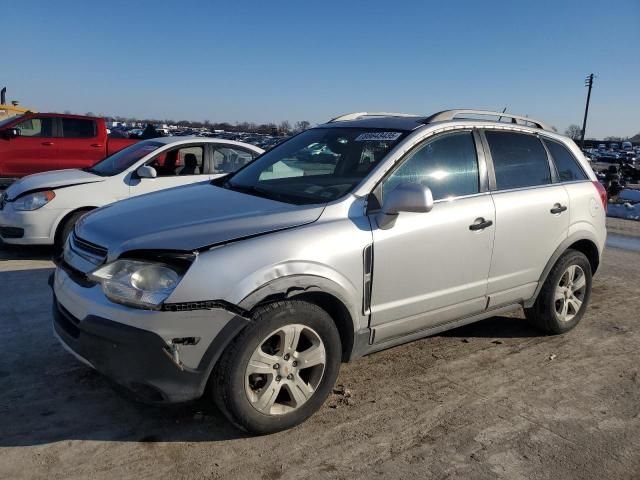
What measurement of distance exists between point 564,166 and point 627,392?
6.49 ft

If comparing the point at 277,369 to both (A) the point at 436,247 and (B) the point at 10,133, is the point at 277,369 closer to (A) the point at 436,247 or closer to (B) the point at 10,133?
(A) the point at 436,247

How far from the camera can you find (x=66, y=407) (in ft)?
10.8

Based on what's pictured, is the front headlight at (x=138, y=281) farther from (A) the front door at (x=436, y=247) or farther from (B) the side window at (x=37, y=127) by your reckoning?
(B) the side window at (x=37, y=127)

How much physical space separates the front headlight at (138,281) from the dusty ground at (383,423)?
83 cm

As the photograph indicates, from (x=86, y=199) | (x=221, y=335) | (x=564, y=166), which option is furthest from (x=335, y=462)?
(x=86, y=199)

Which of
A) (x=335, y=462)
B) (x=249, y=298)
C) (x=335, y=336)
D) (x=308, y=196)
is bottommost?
(x=335, y=462)

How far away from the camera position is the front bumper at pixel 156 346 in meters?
2.72

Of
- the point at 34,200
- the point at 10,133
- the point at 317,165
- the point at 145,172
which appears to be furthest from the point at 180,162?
the point at 10,133

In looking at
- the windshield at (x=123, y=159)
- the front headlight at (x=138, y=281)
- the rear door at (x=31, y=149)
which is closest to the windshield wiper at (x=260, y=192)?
the front headlight at (x=138, y=281)

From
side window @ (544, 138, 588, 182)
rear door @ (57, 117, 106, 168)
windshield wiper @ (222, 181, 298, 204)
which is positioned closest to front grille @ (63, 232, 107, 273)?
windshield wiper @ (222, 181, 298, 204)

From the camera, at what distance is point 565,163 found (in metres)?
4.89

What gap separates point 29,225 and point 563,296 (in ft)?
18.9

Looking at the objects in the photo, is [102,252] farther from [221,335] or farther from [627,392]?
[627,392]

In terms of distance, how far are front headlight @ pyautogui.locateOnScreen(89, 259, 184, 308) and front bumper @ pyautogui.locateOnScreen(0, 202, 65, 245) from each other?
416 centimetres
